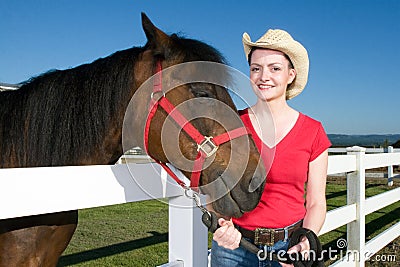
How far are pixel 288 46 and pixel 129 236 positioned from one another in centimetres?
511

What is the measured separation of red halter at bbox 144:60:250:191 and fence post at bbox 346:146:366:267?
2.99 metres

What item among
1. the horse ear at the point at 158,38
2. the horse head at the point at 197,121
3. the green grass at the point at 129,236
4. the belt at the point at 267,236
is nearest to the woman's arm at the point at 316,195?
the belt at the point at 267,236

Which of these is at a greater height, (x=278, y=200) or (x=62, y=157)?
(x=62, y=157)

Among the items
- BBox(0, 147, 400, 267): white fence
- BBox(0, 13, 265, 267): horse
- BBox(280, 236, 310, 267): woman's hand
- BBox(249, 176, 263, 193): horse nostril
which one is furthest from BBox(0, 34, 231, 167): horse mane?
BBox(280, 236, 310, 267): woman's hand

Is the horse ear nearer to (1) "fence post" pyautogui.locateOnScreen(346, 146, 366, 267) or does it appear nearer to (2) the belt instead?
(2) the belt

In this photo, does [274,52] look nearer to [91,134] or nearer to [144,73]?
[144,73]

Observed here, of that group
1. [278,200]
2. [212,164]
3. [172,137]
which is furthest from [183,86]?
[278,200]

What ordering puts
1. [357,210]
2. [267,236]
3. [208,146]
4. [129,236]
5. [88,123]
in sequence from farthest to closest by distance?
1. [129,236]
2. [357,210]
3. [88,123]
4. [267,236]
5. [208,146]

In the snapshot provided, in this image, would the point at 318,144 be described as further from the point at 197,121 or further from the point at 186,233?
the point at 186,233

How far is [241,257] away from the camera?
6.77ft

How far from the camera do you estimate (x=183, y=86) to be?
200cm

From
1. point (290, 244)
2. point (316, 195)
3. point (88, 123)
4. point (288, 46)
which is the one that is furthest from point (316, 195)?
point (88, 123)

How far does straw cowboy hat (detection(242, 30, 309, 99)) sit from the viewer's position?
2.00m

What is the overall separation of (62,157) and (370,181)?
15.4 m
